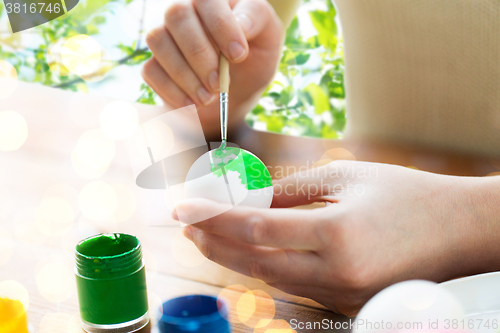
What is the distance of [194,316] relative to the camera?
419 millimetres

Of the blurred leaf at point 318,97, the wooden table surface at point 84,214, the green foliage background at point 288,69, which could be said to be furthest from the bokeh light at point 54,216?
the blurred leaf at point 318,97

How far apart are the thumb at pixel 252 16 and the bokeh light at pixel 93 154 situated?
1.44 feet

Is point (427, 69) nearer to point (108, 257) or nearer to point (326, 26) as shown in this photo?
point (326, 26)

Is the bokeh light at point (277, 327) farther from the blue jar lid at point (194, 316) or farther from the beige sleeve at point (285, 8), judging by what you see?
the beige sleeve at point (285, 8)

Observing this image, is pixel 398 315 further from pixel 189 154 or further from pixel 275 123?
pixel 275 123

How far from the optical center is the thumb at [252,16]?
0.81 meters

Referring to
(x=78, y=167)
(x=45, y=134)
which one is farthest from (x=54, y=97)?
(x=78, y=167)

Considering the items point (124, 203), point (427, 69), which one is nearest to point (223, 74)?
point (124, 203)

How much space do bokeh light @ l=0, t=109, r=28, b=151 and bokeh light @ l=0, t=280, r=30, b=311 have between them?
0.61 metres

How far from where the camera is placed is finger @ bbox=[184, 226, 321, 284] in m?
0.43

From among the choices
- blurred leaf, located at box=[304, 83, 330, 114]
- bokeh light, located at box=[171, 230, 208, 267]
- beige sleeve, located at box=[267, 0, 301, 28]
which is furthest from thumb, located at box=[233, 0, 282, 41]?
blurred leaf, located at box=[304, 83, 330, 114]

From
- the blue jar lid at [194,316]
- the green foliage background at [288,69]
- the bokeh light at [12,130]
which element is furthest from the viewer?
the green foliage background at [288,69]

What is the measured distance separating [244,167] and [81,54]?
1152 millimetres

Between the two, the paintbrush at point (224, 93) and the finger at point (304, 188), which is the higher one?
the paintbrush at point (224, 93)
